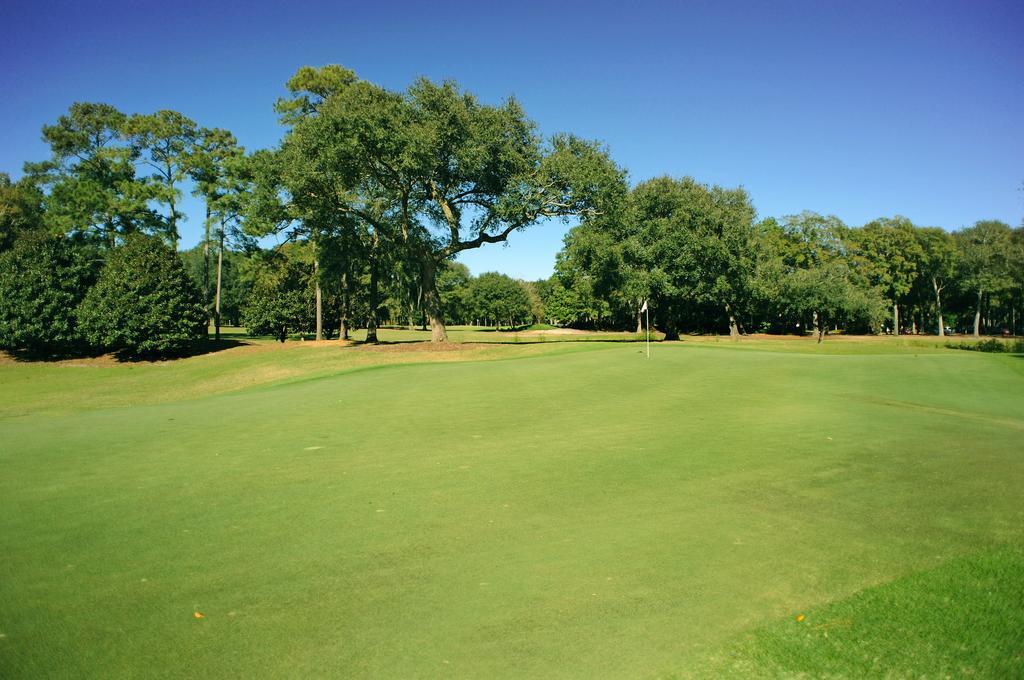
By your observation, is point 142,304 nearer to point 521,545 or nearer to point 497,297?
point 521,545

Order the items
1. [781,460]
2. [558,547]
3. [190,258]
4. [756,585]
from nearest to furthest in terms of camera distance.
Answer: [756,585] → [558,547] → [781,460] → [190,258]

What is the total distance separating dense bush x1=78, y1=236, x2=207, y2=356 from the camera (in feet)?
118

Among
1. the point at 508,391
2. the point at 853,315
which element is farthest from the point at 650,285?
the point at 508,391

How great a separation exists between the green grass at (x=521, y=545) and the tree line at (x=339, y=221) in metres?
21.7

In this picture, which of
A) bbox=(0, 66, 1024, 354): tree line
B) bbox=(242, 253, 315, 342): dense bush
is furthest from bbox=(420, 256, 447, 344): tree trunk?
bbox=(242, 253, 315, 342): dense bush

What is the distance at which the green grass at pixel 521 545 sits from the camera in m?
4.15

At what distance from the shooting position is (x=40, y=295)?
3725cm

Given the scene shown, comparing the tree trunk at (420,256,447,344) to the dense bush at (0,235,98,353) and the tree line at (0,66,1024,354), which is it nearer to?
the tree line at (0,66,1024,354)

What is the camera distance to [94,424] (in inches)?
610

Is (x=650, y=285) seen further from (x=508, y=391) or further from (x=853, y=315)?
(x=508, y=391)

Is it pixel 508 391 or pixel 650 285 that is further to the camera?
pixel 650 285

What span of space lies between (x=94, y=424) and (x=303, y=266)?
40983 mm

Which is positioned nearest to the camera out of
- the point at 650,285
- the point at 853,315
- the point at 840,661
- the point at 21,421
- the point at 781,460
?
the point at 840,661

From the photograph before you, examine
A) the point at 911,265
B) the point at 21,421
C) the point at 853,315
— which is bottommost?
the point at 21,421
